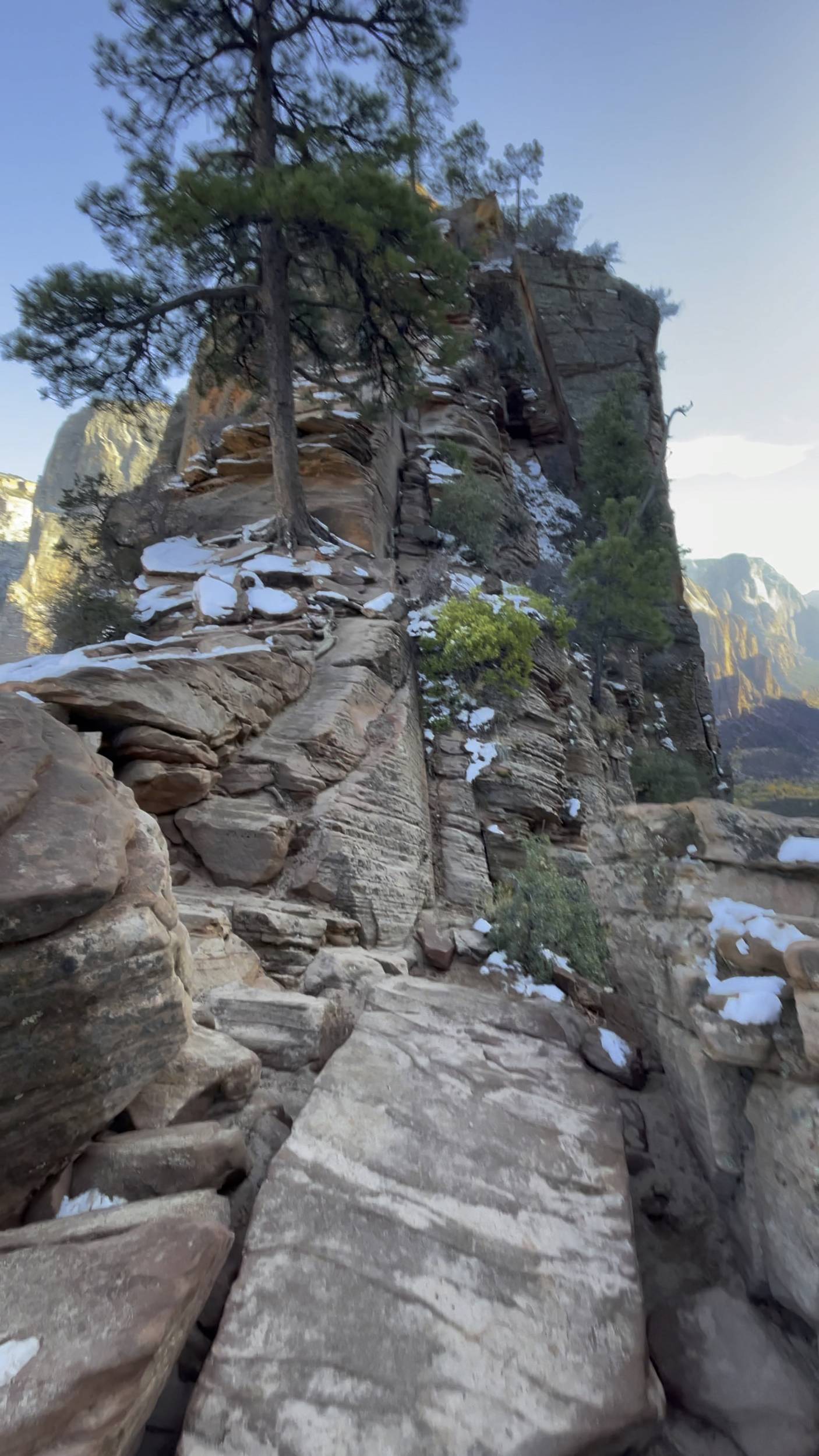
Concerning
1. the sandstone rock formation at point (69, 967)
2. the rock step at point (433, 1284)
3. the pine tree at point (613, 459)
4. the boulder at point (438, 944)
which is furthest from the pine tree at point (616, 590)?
the sandstone rock formation at point (69, 967)

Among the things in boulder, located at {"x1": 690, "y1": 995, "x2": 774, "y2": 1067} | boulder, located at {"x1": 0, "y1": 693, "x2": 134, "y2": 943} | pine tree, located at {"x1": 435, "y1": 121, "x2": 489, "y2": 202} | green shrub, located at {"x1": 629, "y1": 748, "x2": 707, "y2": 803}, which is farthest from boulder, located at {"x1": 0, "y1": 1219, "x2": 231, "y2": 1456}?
pine tree, located at {"x1": 435, "y1": 121, "x2": 489, "y2": 202}

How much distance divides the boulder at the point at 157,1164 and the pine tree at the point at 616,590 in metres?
13.6

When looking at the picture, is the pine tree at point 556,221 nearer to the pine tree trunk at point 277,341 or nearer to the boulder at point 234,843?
the pine tree trunk at point 277,341

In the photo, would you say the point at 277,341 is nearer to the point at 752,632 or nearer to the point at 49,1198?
the point at 49,1198

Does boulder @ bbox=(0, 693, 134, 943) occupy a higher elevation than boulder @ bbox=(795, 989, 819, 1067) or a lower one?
higher

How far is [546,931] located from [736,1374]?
3.59 m

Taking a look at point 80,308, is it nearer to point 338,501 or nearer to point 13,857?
point 338,501

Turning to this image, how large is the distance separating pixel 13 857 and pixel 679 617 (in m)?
22.6

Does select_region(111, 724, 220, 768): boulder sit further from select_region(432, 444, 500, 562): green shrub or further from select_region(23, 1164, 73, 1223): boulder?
select_region(432, 444, 500, 562): green shrub

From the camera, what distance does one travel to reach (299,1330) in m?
1.73

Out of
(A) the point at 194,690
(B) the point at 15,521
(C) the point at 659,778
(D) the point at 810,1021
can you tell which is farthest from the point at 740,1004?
(B) the point at 15,521

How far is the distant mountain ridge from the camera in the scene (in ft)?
173

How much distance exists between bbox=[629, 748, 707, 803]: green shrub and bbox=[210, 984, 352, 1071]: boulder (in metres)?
12.8

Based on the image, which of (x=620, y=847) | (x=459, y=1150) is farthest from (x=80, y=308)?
(x=459, y=1150)
